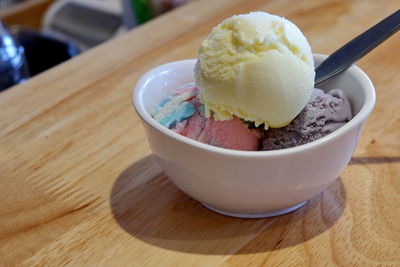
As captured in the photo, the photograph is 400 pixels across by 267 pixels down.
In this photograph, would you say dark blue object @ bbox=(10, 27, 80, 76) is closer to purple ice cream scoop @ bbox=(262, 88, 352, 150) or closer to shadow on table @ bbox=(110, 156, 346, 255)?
shadow on table @ bbox=(110, 156, 346, 255)

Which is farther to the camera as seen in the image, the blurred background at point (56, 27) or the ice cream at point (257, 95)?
the blurred background at point (56, 27)

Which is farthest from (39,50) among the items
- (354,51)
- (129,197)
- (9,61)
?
(354,51)

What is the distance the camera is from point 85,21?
65.5 inches

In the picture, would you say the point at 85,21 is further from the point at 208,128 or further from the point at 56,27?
the point at 208,128

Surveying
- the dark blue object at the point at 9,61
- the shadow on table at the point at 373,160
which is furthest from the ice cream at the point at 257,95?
the dark blue object at the point at 9,61

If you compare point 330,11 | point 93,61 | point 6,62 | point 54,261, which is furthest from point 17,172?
point 330,11

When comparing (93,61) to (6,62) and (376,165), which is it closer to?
(6,62)

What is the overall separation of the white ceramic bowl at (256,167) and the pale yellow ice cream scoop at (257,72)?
5 centimetres

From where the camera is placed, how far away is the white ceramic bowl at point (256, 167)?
473 mm

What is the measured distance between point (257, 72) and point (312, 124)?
0.09 m

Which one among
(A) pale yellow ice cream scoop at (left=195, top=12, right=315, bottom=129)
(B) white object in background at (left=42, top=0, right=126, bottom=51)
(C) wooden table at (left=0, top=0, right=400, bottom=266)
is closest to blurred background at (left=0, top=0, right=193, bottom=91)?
(B) white object in background at (left=42, top=0, right=126, bottom=51)

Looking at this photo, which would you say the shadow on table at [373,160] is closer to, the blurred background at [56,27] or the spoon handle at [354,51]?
the spoon handle at [354,51]

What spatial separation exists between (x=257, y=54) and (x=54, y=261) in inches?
11.6

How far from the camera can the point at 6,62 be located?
1.16 metres
